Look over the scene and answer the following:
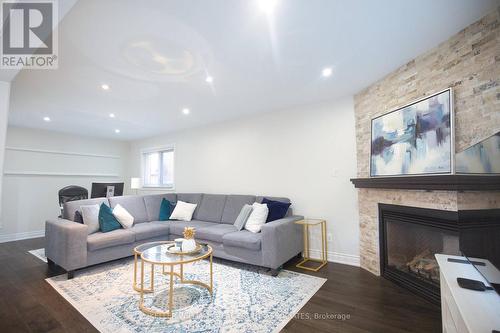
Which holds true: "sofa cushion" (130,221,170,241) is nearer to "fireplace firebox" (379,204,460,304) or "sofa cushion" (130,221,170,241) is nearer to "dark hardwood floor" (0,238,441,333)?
"dark hardwood floor" (0,238,441,333)

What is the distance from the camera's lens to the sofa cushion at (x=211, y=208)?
13.3 feet

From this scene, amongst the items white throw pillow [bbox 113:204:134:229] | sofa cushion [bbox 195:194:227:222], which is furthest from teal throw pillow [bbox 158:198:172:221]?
white throw pillow [bbox 113:204:134:229]

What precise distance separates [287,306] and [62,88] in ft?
12.1

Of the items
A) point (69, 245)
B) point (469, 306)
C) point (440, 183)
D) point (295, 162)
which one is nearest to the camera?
point (469, 306)

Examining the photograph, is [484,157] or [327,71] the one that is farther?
[327,71]

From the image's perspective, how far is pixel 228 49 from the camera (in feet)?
6.93

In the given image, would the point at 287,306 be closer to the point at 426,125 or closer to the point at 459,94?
the point at 426,125

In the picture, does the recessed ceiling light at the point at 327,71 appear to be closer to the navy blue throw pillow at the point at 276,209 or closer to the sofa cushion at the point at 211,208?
the navy blue throw pillow at the point at 276,209

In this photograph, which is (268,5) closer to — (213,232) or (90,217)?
(213,232)

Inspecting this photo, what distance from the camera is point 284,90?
10.2 feet

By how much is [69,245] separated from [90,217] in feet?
1.80

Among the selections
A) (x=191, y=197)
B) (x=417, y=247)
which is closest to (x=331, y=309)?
(x=417, y=247)

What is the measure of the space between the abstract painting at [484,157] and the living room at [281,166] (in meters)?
0.01

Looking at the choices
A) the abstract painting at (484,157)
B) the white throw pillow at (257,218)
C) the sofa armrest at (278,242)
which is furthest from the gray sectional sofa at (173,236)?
the abstract painting at (484,157)
